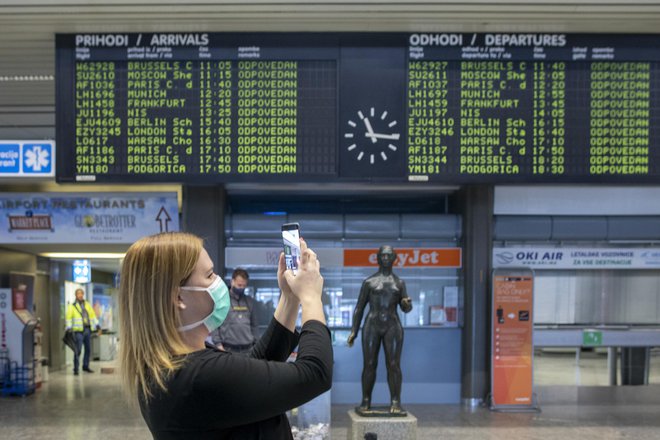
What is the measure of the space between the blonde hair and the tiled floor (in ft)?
14.2

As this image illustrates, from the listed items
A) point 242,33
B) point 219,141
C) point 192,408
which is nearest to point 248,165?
point 219,141

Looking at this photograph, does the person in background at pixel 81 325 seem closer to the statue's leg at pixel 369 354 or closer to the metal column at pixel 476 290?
the metal column at pixel 476 290

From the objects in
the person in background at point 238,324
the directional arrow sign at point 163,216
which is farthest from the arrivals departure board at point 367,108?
the directional arrow sign at point 163,216

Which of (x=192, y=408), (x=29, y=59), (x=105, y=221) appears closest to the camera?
(x=192, y=408)

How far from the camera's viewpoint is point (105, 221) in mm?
8578

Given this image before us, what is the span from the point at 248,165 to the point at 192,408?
4.28 m

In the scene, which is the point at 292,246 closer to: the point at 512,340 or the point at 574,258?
the point at 512,340

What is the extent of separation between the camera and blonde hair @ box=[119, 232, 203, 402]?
137cm

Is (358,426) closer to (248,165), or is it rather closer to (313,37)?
(248,165)

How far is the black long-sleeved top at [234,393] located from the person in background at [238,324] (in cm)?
570

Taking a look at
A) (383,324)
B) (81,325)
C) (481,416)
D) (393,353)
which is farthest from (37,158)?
(81,325)

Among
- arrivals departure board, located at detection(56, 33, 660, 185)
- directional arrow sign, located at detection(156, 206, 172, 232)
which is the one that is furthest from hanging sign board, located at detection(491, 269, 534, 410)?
directional arrow sign, located at detection(156, 206, 172, 232)

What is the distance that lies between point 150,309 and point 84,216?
307 inches

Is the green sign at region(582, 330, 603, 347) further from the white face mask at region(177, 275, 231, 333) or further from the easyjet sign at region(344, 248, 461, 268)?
the white face mask at region(177, 275, 231, 333)
